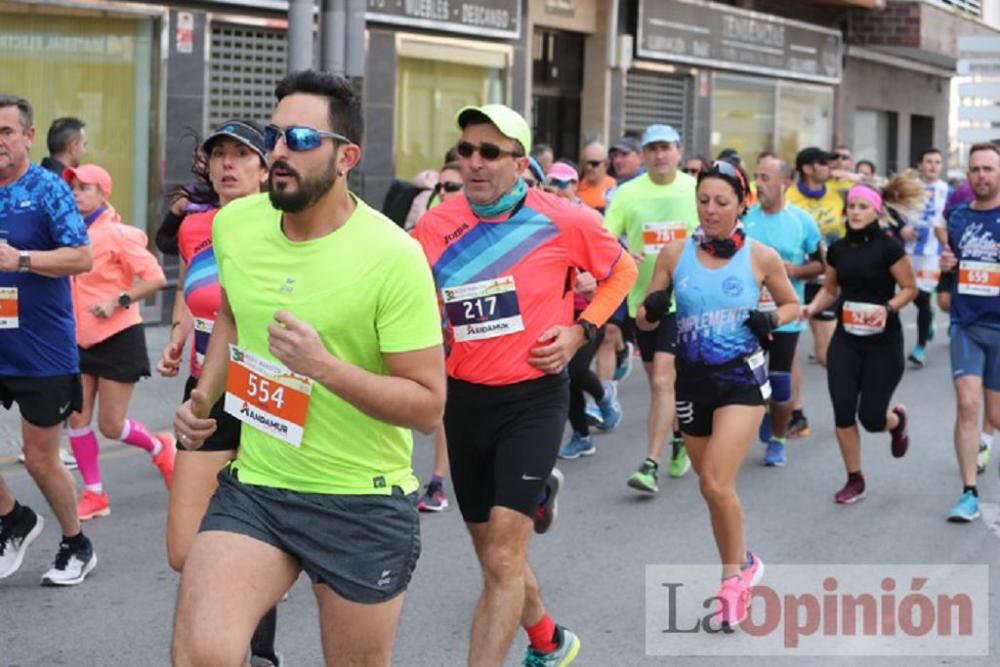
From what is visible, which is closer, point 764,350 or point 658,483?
point 764,350

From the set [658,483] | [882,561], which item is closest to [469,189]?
[882,561]

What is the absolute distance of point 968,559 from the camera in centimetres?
823

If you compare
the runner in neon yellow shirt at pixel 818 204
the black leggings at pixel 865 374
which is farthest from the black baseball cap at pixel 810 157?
the black leggings at pixel 865 374

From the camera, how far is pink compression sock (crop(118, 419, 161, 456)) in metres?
9.01

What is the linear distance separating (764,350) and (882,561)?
1401 millimetres

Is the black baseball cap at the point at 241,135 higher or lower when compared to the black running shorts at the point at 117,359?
higher

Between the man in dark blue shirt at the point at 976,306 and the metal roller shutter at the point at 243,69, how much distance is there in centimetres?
881

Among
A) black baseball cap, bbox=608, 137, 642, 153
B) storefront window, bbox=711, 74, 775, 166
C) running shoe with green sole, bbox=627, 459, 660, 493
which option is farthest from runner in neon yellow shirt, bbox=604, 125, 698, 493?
storefront window, bbox=711, 74, 775, 166

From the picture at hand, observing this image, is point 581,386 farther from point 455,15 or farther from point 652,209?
point 455,15

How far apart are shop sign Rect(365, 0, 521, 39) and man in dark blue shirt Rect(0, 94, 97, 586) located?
11.5m

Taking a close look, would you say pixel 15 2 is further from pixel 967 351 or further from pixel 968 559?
pixel 968 559

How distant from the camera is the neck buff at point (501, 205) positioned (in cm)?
609

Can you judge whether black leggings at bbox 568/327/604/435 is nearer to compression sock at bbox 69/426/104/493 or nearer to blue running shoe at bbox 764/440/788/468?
blue running shoe at bbox 764/440/788/468

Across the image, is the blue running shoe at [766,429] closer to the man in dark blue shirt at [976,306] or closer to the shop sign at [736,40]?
the man in dark blue shirt at [976,306]
